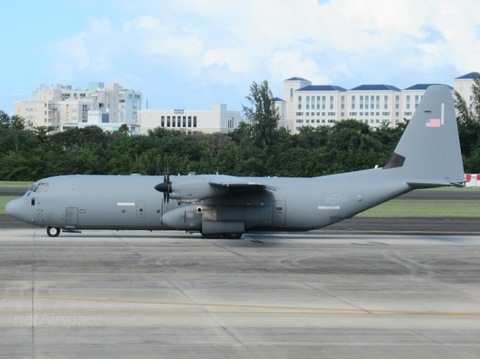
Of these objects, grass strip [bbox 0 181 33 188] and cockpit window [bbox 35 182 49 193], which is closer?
cockpit window [bbox 35 182 49 193]

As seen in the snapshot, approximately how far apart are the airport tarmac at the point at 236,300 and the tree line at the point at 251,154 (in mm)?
33368

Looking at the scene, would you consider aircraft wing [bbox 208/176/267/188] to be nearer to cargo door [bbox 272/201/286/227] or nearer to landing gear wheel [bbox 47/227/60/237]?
cargo door [bbox 272/201/286/227]

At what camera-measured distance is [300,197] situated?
30.1 metres

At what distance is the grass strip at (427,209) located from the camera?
4606cm

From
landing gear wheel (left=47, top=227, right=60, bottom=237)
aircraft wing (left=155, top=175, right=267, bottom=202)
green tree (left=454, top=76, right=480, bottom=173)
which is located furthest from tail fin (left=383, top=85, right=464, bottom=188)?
green tree (left=454, top=76, right=480, bottom=173)

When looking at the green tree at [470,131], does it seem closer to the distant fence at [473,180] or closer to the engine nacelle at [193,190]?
the distant fence at [473,180]

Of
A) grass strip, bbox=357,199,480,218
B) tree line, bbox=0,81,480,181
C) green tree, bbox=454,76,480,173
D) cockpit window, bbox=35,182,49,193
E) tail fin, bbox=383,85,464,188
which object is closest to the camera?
tail fin, bbox=383,85,464,188

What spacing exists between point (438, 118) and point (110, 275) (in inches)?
679

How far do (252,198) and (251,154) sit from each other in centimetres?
5430

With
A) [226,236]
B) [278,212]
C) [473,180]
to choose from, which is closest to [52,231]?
[226,236]

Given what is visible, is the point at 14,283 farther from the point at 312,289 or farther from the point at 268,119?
the point at 268,119

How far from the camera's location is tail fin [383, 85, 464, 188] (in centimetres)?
2986

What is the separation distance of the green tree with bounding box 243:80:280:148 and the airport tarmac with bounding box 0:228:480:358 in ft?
245

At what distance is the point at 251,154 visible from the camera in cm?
8412
